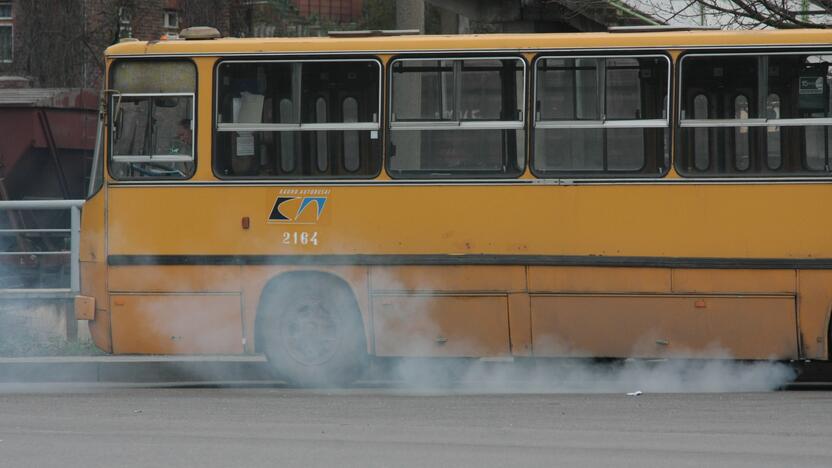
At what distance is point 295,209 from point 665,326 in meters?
3.09

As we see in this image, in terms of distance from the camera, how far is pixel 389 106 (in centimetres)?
1173

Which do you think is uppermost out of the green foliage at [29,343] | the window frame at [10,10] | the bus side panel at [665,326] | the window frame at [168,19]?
the window frame at [10,10]

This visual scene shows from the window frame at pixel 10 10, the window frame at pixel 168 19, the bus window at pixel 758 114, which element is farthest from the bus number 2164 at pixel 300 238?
the window frame at pixel 10 10

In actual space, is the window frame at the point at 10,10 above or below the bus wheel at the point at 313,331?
above

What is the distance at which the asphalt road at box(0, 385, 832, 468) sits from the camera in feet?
27.2

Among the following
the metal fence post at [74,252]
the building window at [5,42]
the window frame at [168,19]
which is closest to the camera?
the metal fence post at [74,252]

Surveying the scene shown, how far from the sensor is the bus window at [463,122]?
1155cm

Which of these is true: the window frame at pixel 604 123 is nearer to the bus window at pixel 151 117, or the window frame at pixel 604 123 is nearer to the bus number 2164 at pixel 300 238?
the bus number 2164 at pixel 300 238

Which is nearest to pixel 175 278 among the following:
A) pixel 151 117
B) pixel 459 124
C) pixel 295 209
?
pixel 295 209

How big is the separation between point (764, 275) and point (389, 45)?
3462 mm

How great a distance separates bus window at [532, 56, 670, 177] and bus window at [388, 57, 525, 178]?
0.22m

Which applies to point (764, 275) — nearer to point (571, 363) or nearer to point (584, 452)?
point (571, 363)

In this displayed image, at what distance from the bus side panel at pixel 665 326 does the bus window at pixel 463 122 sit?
120 cm

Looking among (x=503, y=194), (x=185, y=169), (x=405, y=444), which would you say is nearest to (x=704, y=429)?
(x=405, y=444)
